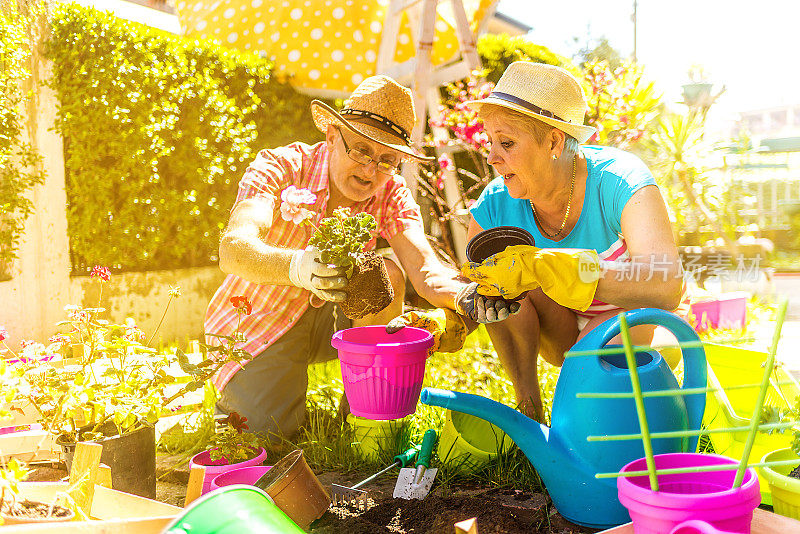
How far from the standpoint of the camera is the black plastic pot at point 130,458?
5.79 feet

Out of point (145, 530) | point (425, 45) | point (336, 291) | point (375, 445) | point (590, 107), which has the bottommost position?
point (375, 445)

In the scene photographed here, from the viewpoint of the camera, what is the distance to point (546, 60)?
5.74 m

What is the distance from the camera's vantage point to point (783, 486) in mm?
1307

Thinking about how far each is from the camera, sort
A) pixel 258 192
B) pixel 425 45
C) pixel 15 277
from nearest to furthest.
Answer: pixel 258 192, pixel 15 277, pixel 425 45

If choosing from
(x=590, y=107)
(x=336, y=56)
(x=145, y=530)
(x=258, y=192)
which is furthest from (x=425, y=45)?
(x=145, y=530)

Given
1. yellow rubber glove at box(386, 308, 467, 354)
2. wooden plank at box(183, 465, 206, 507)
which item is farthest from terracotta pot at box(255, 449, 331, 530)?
yellow rubber glove at box(386, 308, 467, 354)

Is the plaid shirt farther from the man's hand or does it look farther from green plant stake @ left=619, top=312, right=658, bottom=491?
green plant stake @ left=619, top=312, right=658, bottom=491

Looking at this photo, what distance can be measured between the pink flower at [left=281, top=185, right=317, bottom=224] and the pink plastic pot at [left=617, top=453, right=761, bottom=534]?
1.12 meters

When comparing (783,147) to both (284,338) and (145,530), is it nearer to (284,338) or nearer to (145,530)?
(284,338)

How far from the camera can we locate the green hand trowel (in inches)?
71.6

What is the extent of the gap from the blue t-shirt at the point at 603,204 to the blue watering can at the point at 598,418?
21.5 inches

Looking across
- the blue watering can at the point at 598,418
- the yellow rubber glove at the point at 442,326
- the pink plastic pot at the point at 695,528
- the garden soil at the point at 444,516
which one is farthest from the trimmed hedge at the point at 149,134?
the pink plastic pot at the point at 695,528

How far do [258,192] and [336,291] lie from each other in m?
0.59

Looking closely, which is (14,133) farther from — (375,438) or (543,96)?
(543,96)
